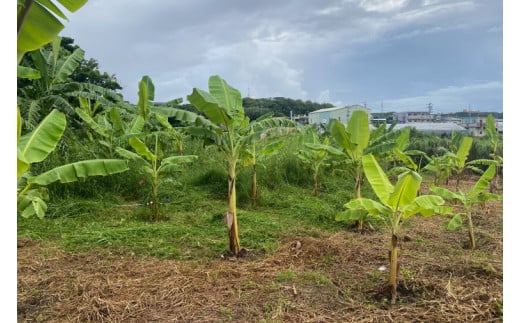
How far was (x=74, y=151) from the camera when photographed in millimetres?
7250

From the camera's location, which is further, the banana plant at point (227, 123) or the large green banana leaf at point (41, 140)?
the banana plant at point (227, 123)

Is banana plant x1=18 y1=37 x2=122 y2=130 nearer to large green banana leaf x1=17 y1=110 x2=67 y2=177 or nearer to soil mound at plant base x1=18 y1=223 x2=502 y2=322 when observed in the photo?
soil mound at plant base x1=18 y1=223 x2=502 y2=322

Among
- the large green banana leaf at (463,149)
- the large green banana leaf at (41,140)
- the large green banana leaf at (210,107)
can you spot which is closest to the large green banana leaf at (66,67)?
the large green banana leaf at (210,107)

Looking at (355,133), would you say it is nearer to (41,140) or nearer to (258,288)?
(258,288)

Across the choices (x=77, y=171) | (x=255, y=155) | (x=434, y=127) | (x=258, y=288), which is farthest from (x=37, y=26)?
(x=434, y=127)

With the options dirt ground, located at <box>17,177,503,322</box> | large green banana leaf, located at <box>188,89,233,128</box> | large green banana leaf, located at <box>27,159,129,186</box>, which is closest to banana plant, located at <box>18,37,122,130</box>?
dirt ground, located at <box>17,177,503,322</box>

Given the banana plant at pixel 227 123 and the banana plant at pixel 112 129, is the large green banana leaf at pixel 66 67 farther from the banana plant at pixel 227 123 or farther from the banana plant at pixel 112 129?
the banana plant at pixel 227 123

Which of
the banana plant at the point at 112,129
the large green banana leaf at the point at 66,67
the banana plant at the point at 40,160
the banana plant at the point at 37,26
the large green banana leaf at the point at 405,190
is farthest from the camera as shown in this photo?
the large green banana leaf at the point at 66,67

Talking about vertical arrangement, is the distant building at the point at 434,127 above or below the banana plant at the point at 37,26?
above

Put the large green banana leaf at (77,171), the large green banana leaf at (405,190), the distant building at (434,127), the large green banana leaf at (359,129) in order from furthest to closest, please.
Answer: the distant building at (434,127) → the large green banana leaf at (359,129) → the large green banana leaf at (77,171) → the large green banana leaf at (405,190)

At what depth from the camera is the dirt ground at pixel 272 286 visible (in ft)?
8.10

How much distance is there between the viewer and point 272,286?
289cm

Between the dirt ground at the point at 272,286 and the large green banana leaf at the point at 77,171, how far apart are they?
94cm
